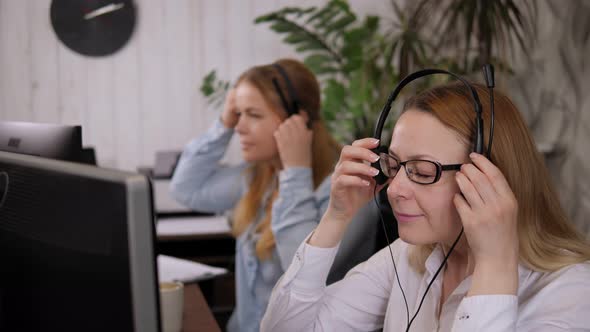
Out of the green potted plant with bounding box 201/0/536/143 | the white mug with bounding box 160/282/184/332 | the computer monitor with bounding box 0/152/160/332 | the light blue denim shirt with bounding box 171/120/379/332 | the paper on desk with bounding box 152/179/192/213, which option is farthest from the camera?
the paper on desk with bounding box 152/179/192/213

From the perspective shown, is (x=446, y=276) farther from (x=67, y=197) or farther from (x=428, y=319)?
(x=67, y=197)

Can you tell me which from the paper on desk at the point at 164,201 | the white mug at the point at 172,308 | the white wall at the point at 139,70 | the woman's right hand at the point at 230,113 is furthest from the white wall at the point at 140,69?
the white mug at the point at 172,308

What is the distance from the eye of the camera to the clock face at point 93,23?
3.72 m

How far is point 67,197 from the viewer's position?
618mm

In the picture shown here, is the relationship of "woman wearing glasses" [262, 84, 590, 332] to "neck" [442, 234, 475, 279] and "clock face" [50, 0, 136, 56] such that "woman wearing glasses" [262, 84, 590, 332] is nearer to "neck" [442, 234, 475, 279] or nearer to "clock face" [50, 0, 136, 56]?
"neck" [442, 234, 475, 279]

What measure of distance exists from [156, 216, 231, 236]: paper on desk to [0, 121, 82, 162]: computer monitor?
1676mm

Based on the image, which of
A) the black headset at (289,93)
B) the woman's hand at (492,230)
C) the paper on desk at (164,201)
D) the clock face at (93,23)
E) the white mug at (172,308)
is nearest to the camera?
the woman's hand at (492,230)

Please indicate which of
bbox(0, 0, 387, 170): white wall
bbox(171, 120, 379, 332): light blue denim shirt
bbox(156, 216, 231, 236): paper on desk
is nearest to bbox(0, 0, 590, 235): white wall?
bbox(0, 0, 387, 170): white wall

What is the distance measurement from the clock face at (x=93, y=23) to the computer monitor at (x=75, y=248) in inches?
125

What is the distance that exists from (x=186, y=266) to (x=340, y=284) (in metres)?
0.66

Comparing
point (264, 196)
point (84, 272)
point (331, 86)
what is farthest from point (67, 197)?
point (331, 86)

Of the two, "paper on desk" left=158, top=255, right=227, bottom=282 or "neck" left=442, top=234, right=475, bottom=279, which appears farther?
"paper on desk" left=158, top=255, right=227, bottom=282

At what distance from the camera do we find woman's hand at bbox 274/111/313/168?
6.19 ft

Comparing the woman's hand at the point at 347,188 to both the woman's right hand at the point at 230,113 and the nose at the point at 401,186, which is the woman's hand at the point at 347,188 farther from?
the woman's right hand at the point at 230,113
